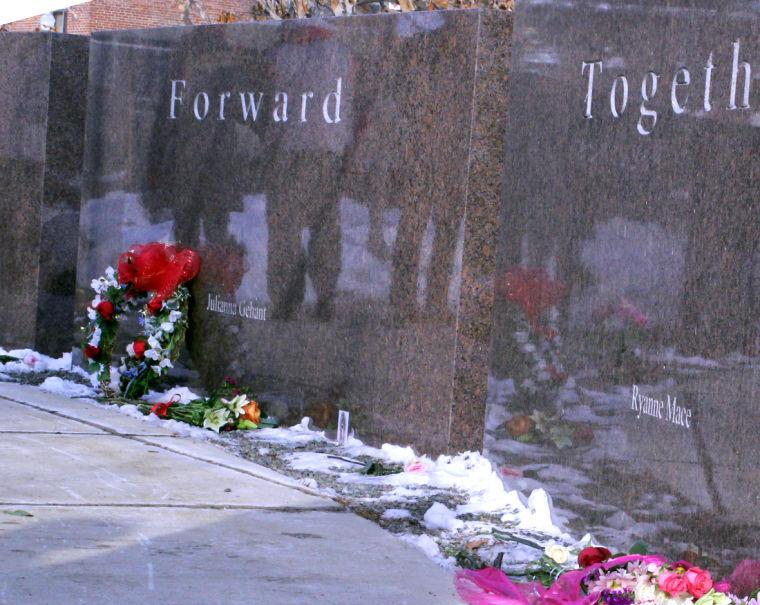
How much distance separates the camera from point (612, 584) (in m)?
3.78

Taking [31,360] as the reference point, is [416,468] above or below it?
above

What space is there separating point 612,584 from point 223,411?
12.2 feet

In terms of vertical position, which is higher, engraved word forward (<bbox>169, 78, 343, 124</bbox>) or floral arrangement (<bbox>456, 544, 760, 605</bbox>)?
engraved word forward (<bbox>169, 78, 343, 124</bbox>)

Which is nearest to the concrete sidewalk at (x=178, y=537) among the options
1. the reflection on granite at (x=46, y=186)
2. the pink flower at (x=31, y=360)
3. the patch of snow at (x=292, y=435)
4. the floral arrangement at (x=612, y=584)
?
the floral arrangement at (x=612, y=584)

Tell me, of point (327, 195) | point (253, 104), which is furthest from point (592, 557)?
point (253, 104)

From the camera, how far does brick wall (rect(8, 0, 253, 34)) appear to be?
29984 mm

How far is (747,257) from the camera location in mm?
4199

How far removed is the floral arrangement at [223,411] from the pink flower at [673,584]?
379 cm

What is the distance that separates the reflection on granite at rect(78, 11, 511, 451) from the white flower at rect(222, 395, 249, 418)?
24 cm

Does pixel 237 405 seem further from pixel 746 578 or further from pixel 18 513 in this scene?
pixel 746 578

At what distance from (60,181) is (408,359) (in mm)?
4267

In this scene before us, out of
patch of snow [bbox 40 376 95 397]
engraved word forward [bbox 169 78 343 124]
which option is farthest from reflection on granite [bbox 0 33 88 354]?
engraved word forward [bbox 169 78 343 124]

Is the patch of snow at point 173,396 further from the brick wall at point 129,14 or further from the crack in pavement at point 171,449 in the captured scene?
the brick wall at point 129,14

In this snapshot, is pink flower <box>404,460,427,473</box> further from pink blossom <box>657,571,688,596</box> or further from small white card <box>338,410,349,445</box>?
pink blossom <box>657,571,688,596</box>
